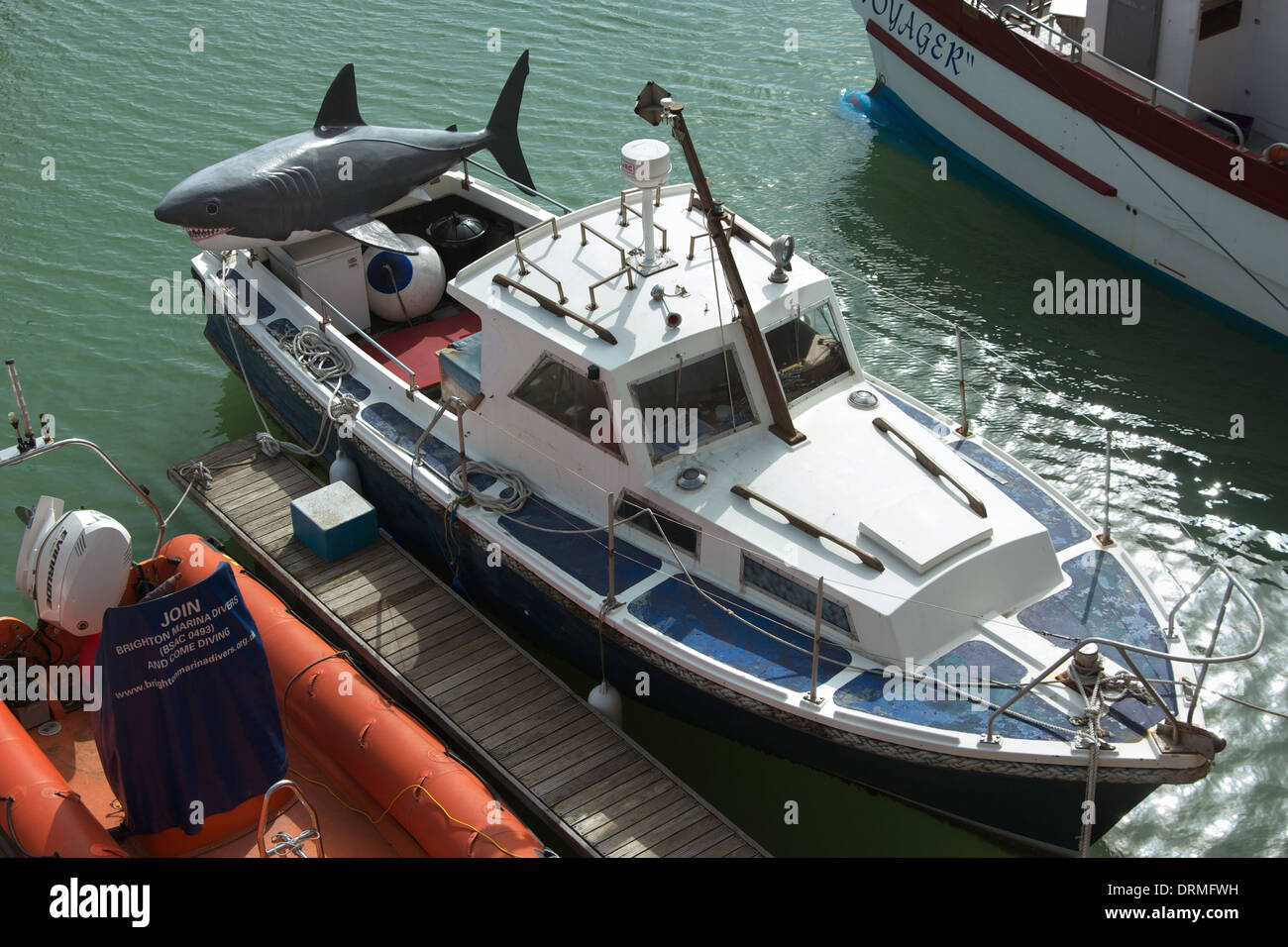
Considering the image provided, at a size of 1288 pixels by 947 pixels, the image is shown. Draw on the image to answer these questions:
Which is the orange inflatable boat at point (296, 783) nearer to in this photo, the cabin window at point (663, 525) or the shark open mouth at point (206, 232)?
the cabin window at point (663, 525)

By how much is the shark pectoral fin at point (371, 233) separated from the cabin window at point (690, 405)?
394 centimetres

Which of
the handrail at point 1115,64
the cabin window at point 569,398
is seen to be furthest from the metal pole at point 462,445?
the handrail at point 1115,64

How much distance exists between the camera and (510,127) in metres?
13.6

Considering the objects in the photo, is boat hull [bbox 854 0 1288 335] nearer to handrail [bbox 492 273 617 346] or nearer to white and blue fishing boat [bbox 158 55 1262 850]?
white and blue fishing boat [bbox 158 55 1262 850]

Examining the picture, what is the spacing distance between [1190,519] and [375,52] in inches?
568

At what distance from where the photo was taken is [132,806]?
8.34 metres

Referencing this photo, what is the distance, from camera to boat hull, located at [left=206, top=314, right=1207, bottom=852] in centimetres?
840

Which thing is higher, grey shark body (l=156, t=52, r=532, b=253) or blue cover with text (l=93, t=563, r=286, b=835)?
grey shark body (l=156, t=52, r=532, b=253)

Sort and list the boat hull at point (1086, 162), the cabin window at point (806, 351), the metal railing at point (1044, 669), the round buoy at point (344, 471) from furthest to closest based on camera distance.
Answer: the boat hull at point (1086, 162)
the round buoy at point (344, 471)
the cabin window at point (806, 351)
the metal railing at point (1044, 669)

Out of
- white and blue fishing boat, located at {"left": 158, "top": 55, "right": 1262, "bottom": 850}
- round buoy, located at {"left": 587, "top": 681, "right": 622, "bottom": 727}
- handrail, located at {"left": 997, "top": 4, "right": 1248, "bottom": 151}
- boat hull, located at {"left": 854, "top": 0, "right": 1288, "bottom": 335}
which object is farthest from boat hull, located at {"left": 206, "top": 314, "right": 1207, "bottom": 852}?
handrail, located at {"left": 997, "top": 4, "right": 1248, "bottom": 151}

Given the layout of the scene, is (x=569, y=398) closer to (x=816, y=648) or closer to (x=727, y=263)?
(x=727, y=263)

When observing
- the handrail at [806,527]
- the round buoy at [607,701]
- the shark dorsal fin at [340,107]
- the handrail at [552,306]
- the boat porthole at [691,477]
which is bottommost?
the round buoy at [607,701]

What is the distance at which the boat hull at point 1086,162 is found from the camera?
15.0 metres

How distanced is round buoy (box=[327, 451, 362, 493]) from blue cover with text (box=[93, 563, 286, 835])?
11.3 feet
